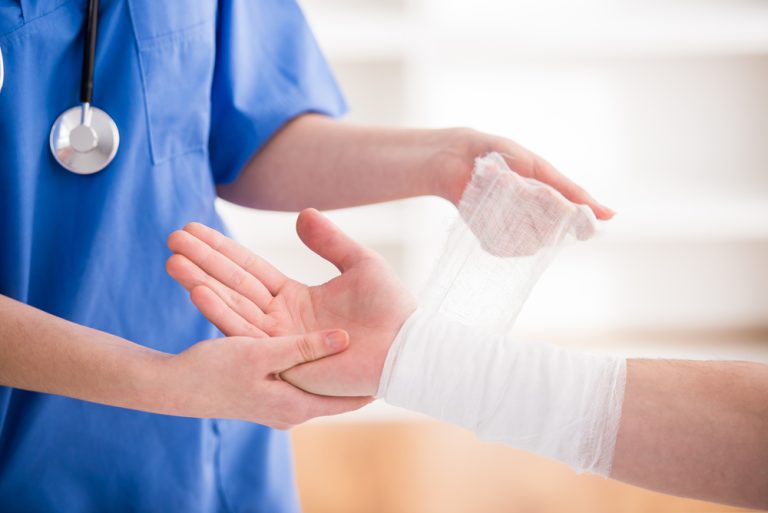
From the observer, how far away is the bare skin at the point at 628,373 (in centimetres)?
77

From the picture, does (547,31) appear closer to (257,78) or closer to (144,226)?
(257,78)

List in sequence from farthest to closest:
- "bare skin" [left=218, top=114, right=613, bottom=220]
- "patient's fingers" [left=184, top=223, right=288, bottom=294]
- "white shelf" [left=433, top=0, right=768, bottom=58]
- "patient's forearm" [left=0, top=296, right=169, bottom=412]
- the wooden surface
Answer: "white shelf" [left=433, top=0, right=768, bottom=58], the wooden surface, "bare skin" [left=218, top=114, right=613, bottom=220], "patient's fingers" [left=184, top=223, right=288, bottom=294], "patient's forearm" [left=0, top=296, right=169, bottom=412]

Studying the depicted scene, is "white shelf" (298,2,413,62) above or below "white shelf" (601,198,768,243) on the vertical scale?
above

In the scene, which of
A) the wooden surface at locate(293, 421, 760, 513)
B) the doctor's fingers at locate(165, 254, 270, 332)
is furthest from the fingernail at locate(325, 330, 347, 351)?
the wooden surface at locate(293, 421, 760, 513)

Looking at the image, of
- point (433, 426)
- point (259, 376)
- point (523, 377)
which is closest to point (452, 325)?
point (523, 377)

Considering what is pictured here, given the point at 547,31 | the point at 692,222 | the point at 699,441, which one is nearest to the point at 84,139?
the point at 699,441

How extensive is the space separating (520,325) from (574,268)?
261mm

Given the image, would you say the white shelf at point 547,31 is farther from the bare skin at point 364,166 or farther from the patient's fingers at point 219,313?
the patient's fingers at point 219,313

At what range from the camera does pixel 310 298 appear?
87cm

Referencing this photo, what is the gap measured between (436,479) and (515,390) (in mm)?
1196

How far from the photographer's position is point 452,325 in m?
0.83

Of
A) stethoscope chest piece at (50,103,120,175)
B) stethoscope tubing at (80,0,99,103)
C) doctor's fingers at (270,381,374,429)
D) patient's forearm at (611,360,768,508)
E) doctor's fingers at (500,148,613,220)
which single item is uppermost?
stethoscope tubing at (80,0,99,103)

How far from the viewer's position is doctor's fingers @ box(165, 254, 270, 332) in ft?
2.48

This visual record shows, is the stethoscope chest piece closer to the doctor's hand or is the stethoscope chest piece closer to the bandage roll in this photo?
the doctor's hand
